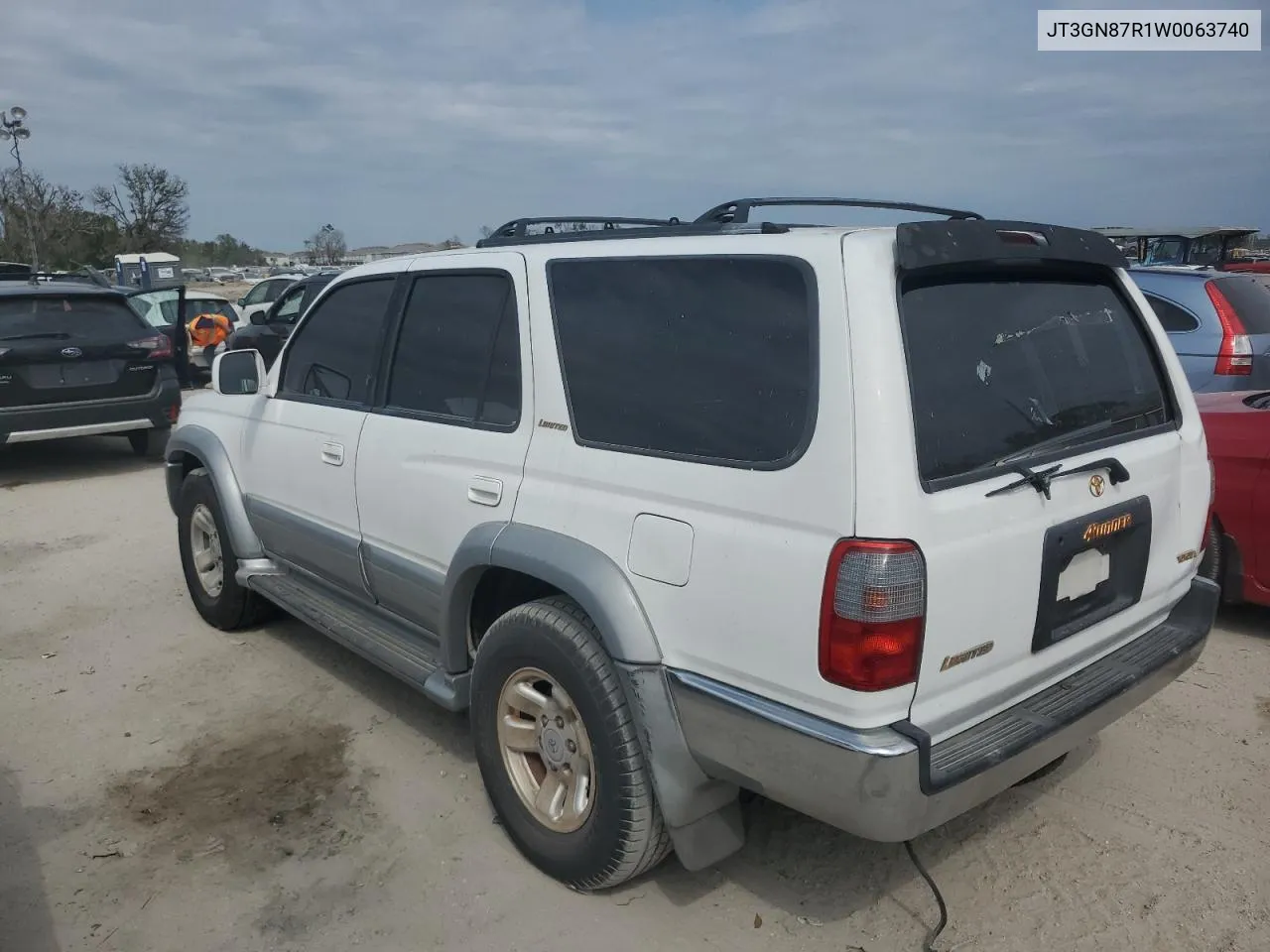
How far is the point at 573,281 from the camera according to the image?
117 inches

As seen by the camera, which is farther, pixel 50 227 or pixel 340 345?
Answer: pixel 50 227

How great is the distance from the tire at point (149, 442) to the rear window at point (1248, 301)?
380 inches

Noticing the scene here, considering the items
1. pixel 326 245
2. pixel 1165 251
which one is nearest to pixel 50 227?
pixel 326 245

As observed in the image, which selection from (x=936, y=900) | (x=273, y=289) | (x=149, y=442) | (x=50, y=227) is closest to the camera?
(x=936, y=900)

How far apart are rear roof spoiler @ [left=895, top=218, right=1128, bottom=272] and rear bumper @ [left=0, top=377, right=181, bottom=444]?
8.43 metres

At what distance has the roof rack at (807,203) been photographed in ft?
9.31

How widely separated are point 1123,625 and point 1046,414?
71cm

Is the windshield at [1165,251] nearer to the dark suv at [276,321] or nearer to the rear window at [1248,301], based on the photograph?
the rear window at [1248,301]

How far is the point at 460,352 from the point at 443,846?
164 cm

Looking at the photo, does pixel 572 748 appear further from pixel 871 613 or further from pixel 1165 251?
pixel 1165 251

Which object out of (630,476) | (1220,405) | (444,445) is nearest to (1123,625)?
(630,476)

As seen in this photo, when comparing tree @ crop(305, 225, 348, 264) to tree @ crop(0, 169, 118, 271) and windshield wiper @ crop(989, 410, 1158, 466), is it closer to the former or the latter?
tree @ crop(0, 169, 118, 271)

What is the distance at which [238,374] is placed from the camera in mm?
4609

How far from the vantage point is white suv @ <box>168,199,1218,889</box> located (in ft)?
7.30
